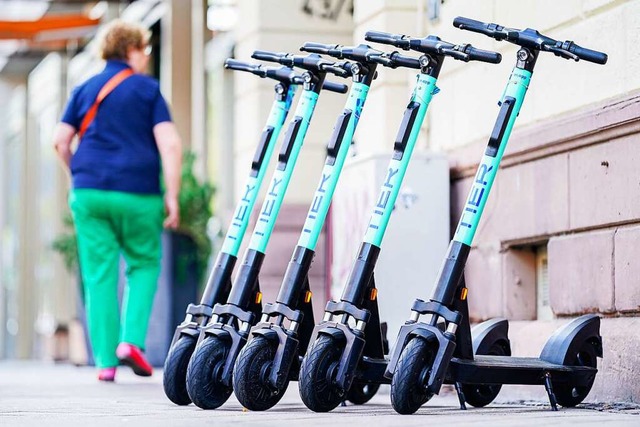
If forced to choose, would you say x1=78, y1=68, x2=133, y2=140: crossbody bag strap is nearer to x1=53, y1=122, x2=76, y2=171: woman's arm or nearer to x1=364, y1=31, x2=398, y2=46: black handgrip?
x1=53, y1=122, x2=76, y2=171: woman's arm

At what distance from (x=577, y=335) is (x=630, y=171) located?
80 cm

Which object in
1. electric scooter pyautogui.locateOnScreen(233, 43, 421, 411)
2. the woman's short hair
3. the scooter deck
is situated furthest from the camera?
the woman's short hair

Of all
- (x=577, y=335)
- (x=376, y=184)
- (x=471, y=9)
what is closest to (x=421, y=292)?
(x=376, y=184)

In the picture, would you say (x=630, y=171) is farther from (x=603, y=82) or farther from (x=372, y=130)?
(x=372, y=130)

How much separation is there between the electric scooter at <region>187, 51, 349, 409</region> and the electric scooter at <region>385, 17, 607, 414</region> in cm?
74

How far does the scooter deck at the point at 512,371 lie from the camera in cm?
577

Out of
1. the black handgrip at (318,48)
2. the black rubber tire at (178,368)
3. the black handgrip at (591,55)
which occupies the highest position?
the black handgrip at (318,48)

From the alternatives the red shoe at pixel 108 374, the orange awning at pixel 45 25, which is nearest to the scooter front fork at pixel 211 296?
the red shoe at pixel 108 374

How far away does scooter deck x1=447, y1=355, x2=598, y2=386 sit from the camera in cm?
577

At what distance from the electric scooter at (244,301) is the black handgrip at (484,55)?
0.66m

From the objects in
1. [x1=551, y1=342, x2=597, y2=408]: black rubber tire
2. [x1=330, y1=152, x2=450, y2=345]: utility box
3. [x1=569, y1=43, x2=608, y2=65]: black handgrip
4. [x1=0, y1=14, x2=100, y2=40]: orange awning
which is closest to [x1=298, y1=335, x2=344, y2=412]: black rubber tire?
[x1=551, y1=342, x2=597, y2=408]: black rubber tire

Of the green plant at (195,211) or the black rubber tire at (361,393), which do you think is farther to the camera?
the green plant at (195,211)

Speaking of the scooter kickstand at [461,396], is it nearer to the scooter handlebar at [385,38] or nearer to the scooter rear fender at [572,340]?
the scooter rear fender at [572,340]

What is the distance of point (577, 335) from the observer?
6.09 metres
